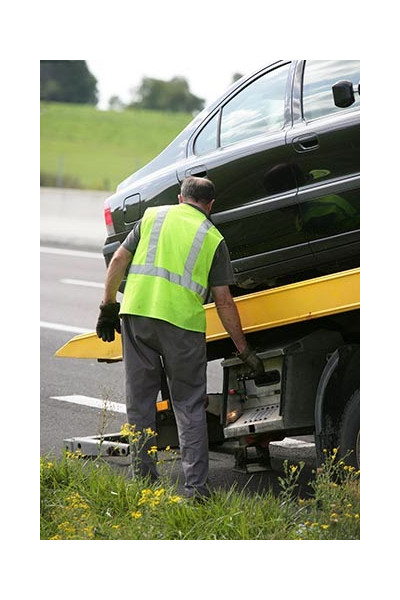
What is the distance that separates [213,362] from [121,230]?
103 cm

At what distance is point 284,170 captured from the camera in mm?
6527

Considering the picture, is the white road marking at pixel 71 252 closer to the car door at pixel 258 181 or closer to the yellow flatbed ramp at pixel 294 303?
the car door at pixel 258 181

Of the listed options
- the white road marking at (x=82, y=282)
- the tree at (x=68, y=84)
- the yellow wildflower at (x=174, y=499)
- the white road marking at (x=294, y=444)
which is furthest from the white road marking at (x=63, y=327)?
the tree at (x=68, y=84)

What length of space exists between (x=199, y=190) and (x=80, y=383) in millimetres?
4115

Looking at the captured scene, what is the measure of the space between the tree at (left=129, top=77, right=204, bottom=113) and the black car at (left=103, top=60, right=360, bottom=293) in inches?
1332

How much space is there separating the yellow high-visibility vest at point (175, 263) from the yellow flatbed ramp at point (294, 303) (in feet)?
0.79

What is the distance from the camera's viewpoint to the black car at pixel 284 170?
632cm

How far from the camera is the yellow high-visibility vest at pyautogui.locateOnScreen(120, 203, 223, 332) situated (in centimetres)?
616

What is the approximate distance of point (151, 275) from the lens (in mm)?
6219

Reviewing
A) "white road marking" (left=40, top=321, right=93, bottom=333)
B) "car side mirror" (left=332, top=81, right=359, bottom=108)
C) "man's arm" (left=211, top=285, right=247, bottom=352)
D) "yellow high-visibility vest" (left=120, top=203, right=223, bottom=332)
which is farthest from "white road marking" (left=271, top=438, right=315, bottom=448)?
"white road marking" (left=40, top=321, right=93, bottom=333)
